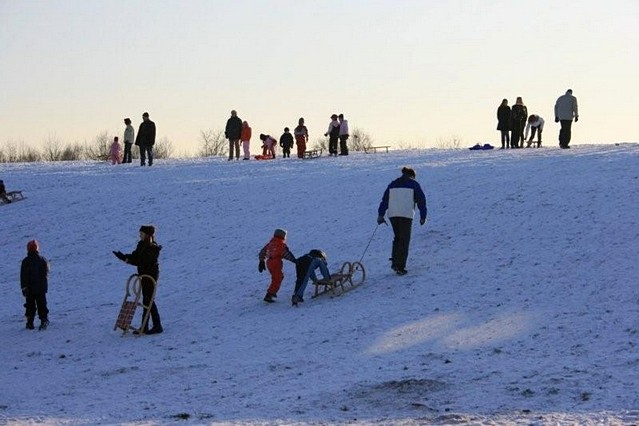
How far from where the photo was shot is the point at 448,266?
19250mm

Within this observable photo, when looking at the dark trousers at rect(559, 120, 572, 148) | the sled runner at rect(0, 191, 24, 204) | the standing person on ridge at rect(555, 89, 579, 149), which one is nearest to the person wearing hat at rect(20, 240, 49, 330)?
the sled runner at rect(0, 191, 24, 204)

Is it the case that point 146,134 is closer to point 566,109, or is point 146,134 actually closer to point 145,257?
point 566,109

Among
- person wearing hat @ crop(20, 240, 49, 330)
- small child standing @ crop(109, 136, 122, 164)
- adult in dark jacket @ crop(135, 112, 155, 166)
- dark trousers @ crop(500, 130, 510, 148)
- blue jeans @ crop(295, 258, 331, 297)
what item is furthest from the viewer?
small child standing @ crop(109, 136, 122, 164)

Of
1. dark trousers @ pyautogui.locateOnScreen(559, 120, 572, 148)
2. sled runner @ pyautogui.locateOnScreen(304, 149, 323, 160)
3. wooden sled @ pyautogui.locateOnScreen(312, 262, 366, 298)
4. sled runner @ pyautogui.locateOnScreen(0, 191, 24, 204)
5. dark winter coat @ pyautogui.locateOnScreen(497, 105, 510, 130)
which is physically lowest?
wooden sled @ pyautogui.locateOnScreen(312, 262, 366, 298)

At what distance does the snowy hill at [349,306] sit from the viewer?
12.4m

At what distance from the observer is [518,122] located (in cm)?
3666

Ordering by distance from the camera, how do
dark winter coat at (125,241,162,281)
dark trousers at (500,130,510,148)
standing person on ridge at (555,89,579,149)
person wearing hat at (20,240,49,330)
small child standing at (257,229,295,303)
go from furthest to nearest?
dark trousers at (500,130,510,148), standing person on ridge at (555,89,579,149), small child standing at (257,229,295,303), person wearing hat at (20,240,49,330), dark winter coat at (125,241,162,281)

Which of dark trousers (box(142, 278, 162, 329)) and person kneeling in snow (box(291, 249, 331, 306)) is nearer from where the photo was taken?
dark trousers (box(142, 278, 162, 329))

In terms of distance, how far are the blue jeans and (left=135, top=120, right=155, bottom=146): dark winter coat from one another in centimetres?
1893

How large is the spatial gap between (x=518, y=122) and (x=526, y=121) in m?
0.98

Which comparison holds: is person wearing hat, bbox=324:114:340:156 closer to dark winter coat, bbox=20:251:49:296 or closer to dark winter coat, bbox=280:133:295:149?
dark winter coat, bbox=280:133:295:149

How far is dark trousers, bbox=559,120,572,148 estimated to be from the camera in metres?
33.9

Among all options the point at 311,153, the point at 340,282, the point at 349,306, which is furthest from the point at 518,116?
the point at 349,306

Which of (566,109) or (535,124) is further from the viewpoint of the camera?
(535,124)
